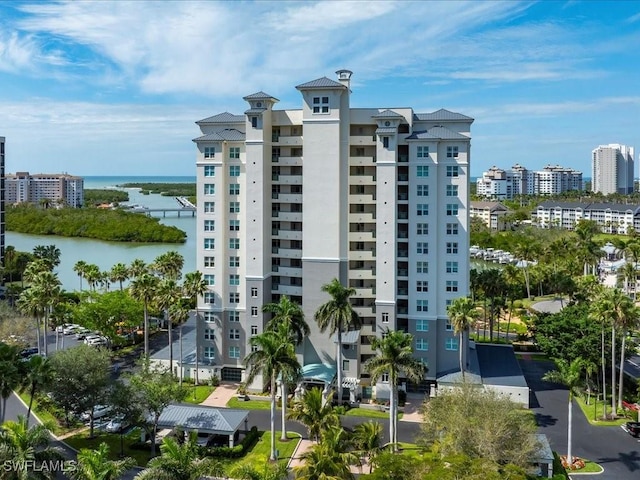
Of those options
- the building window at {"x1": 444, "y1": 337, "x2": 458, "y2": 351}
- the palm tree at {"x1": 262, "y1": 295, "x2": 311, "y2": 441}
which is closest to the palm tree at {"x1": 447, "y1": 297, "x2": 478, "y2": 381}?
the building window at {"x1": 444, "y1": 337, "x2": 458, "y2": 351}

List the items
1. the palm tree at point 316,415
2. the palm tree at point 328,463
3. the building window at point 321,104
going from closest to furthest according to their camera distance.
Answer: the palm tree at point 328,463, the palm tree at point 316,415, the building window at point 321,104

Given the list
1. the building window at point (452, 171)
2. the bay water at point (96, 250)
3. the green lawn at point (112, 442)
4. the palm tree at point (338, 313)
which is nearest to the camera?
the green lawn at point (112, 442)

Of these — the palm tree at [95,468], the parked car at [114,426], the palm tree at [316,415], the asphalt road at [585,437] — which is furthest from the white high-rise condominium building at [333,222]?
the palm tree at [95,468]

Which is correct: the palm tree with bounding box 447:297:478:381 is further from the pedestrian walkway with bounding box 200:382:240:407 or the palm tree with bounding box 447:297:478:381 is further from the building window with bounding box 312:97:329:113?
the building window with bounding box 312:97:329:113

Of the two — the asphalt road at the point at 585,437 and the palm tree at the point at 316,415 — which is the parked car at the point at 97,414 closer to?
the palm tree at the point at 316,415

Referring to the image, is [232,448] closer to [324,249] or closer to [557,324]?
[324,249]

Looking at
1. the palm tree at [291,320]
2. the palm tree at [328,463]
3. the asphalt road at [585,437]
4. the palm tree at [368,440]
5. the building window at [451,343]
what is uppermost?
the palm tree at [291,320]

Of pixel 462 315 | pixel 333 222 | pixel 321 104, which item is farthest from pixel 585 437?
pixel 321 104
